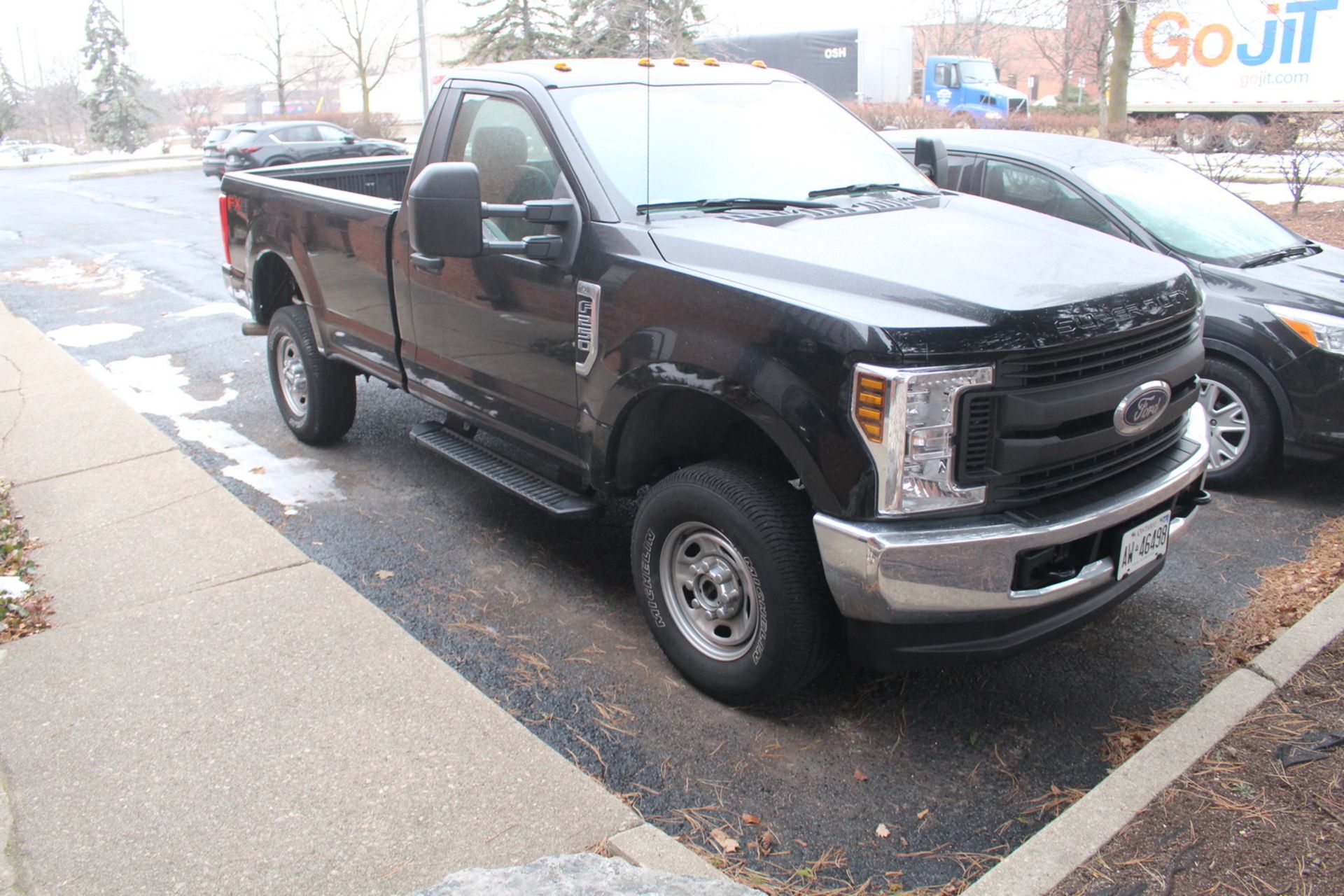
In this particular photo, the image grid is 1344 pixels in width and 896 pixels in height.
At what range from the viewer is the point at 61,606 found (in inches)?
169

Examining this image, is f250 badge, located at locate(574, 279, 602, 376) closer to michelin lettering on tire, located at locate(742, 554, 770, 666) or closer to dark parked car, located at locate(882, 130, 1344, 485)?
michelin lettering on tire, located at locate(742, 554, 770, 666)

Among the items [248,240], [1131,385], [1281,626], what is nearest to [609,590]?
[1131,385]

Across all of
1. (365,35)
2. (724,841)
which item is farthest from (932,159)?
(365,35)

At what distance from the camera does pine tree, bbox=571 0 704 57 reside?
596cm

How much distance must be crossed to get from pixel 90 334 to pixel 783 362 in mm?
8423

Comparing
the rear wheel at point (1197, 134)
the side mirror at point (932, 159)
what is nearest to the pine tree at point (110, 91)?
the rear wheel at point (1197, 134)

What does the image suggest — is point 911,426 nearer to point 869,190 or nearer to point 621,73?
point 869,190

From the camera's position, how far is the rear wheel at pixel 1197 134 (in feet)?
79.5

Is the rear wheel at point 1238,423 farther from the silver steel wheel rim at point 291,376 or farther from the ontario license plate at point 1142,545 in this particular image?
the silver steel wheel rim at point 291,376

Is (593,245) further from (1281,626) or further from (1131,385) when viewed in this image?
(1281,626)

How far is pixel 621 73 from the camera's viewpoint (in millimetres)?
4488

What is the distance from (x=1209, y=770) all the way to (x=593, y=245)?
8.33 ft

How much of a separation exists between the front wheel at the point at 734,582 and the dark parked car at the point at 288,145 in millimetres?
22173

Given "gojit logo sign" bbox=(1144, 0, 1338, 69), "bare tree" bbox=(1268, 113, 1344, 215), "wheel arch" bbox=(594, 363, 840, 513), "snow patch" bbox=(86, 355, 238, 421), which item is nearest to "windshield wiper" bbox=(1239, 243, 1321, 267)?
"wheel arch" bbox=(594, 363, 840, 513)
